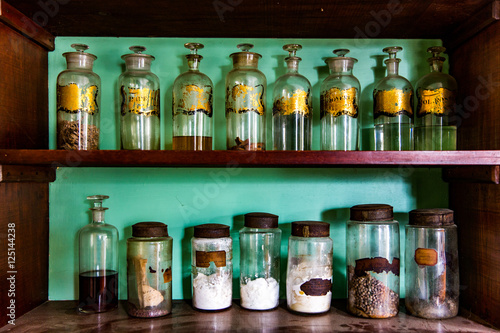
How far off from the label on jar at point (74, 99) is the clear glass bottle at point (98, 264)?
0.25 metres

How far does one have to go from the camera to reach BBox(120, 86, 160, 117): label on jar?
1.18m

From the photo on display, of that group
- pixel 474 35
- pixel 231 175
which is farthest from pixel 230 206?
pixel 474 35

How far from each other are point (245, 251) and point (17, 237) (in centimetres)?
62

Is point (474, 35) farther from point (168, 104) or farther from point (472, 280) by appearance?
point (168, 104)

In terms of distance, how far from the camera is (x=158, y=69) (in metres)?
1.34

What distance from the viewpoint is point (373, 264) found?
1128 millimetres

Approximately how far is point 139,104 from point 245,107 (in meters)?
0.29

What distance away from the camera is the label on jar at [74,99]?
115 cm

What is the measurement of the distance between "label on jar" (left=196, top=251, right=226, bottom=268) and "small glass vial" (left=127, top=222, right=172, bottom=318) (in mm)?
96

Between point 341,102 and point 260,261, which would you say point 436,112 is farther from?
point 260,261

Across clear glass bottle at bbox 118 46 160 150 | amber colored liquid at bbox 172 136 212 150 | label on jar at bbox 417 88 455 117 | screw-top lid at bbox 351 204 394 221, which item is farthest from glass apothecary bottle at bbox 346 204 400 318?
clear glass bottle at bbox 118 46 160 150

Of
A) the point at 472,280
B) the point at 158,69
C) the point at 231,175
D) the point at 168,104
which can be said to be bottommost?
the point at 472,280

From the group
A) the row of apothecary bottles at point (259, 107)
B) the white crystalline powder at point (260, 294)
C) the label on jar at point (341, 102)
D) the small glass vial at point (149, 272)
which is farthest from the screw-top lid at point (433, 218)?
the small glass vial at point (149, 272)

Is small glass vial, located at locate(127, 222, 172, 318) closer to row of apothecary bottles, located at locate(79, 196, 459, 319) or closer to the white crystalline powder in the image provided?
row of apothecary bottles, located at locate(79, 196, 459, 319)
